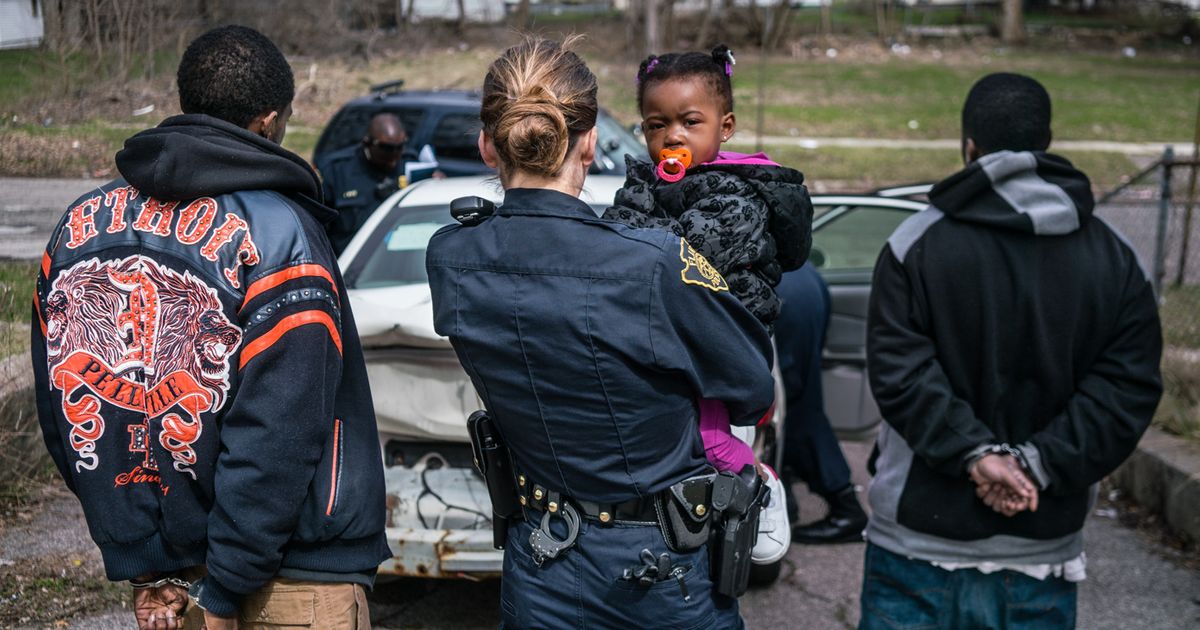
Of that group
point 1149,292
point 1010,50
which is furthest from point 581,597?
point 1010,50

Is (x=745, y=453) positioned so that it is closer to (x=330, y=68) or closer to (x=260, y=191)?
(x=260, y=191)

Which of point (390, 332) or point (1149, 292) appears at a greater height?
point (1149, 292)

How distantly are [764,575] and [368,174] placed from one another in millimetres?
3811

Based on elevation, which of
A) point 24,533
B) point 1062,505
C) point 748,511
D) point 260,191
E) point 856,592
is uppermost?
point 260,191

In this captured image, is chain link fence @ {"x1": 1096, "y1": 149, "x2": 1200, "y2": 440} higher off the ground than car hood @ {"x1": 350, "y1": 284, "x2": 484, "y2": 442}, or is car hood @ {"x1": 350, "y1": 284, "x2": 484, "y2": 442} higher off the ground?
car hood @ {"x1": 350, "y1": 284, "x2": 484, "y2": 442}

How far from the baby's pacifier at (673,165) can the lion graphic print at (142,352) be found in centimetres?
98

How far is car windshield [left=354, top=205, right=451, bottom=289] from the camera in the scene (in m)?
4.59

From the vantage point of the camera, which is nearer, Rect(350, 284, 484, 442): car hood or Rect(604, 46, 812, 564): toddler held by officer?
Rect(604, 46, 812, 564): toddler held by officer

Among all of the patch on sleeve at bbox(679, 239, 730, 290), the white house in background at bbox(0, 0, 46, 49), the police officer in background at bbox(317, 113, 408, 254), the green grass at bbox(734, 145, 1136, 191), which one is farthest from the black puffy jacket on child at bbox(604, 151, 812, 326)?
the green grass at bbox(734, 145, 1136, 191)

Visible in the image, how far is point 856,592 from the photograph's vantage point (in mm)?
4492

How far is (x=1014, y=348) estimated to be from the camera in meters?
2.77

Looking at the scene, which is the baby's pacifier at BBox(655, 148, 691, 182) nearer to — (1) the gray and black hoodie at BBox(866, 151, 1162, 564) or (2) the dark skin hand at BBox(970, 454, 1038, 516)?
(1) the gray and black hoodie at BBox(866, 151, 1162, 564)

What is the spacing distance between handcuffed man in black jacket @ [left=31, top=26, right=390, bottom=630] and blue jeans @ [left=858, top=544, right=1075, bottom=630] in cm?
147

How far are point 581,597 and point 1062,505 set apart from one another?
1392mm
